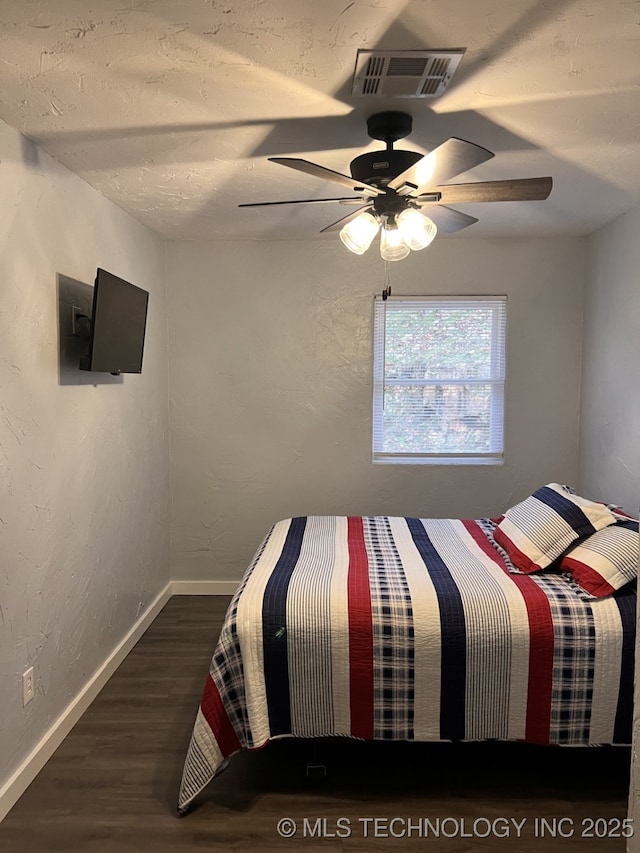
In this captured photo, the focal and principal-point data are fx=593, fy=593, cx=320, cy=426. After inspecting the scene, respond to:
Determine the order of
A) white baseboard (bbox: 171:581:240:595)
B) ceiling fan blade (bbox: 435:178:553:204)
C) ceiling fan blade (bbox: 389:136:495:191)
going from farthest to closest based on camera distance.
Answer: white baseboard (bbox: 171:581:240:595)
ceiling fan blade (bbox: 435:178:553:204)
ceiling fan blade (bbox: 389:136:495:191)

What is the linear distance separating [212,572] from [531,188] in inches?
131

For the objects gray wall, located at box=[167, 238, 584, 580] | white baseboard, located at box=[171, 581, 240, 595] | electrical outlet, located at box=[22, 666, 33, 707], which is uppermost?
gray wall, located at box=[167, 238, 584, 580]

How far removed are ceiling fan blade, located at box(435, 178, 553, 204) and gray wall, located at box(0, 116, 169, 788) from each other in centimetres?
161

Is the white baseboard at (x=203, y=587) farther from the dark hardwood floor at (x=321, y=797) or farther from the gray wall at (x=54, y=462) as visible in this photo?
the dark hardwood floor at (x=321, y=797)

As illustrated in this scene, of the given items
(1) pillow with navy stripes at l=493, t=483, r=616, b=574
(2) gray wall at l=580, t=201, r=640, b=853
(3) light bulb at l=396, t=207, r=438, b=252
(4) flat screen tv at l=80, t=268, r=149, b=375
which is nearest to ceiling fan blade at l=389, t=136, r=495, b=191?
(3) light bulb at l=396, t=207, r=438, b=252

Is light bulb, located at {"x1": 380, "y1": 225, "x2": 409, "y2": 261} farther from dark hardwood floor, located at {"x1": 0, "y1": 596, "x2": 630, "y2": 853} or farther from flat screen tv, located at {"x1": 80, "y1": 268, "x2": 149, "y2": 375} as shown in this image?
dark hardwood floor, located at {"x1": 0, "y1": 596, "x2": 630, "y2": 853}

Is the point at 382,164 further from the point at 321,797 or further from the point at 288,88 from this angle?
the point at 321,797

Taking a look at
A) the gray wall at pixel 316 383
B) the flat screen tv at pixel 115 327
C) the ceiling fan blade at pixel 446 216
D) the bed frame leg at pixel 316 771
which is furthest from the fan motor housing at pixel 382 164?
the bed frame leg at pixel 316 771

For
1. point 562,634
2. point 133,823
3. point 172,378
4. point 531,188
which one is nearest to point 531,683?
point 562,634

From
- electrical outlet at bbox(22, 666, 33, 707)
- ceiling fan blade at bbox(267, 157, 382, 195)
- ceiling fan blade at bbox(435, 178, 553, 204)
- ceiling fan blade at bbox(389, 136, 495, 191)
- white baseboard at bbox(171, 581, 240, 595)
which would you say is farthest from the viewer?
white baseboard at bbox(171, 581, 240, 595)

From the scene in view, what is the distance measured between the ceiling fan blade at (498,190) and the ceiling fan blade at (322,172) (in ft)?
0.84

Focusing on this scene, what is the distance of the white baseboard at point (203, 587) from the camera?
4.33 meters

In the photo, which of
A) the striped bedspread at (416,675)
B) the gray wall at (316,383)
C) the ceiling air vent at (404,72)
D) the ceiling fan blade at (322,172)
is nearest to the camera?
the ceiling air vent at (404,72)

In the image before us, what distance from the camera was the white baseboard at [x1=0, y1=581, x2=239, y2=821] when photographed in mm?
2225
